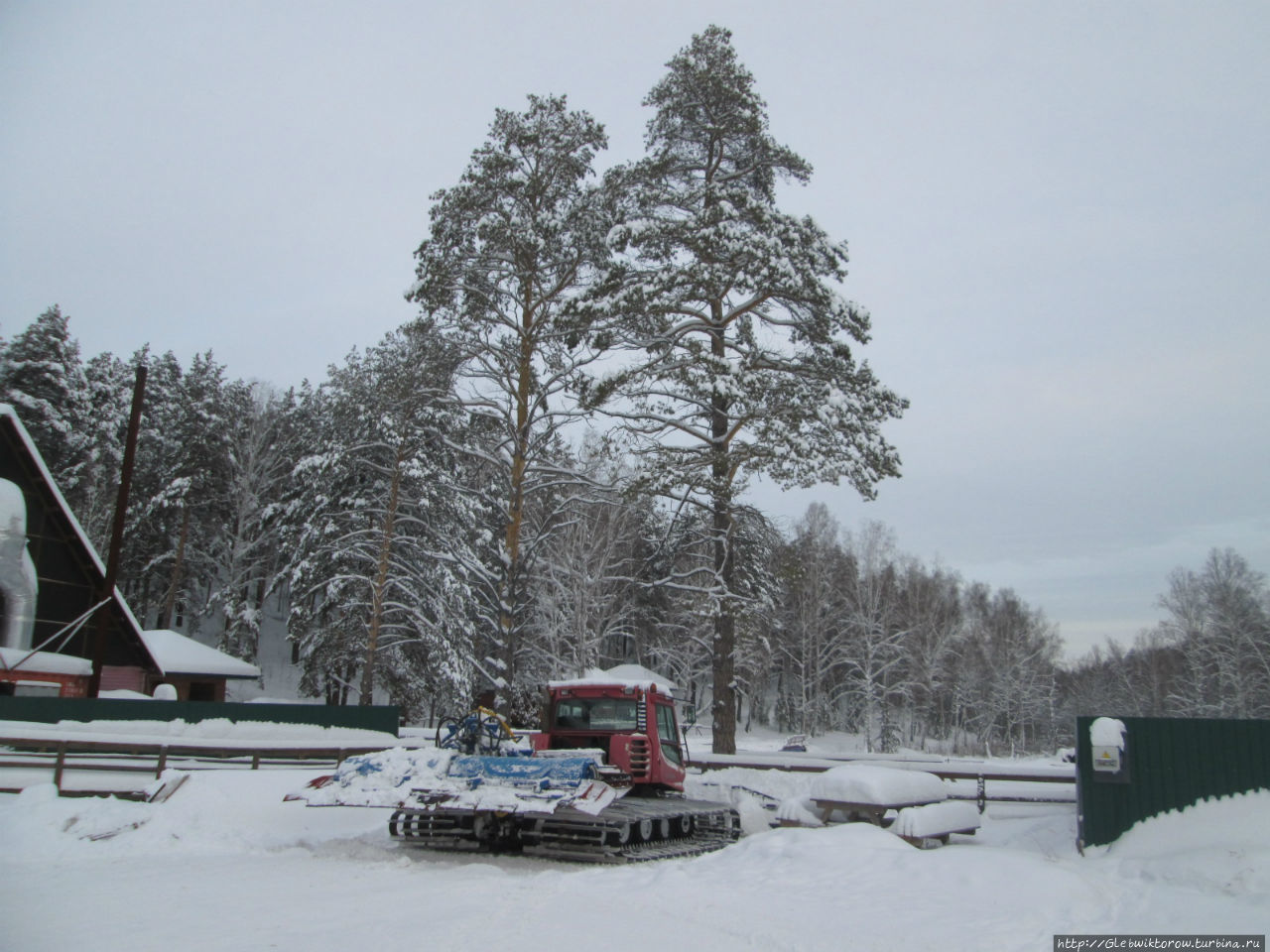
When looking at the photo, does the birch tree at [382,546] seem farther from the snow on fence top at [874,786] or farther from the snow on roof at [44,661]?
the snow on fence top at [874,786]

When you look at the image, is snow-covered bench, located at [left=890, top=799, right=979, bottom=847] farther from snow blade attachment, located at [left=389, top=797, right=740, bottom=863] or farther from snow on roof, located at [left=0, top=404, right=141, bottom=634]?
snow on roof, located at [left=0, top=404, right=141, bottom=634]

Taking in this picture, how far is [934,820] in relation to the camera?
12016 millimetres

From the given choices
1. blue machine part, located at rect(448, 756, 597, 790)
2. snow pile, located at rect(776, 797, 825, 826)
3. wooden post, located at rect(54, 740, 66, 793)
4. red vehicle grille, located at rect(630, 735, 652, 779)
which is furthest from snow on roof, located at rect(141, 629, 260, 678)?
snow pile, located at rect(776, 797, 825, 826)

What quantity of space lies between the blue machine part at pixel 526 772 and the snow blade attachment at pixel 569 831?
1.11 ft

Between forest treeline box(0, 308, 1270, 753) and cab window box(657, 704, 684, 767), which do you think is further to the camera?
forest treeline box(0, 308, 1270, 753)

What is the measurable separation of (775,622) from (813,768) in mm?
3352

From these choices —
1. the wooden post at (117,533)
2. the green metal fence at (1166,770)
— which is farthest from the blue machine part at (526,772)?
the wooden post at (117,533)

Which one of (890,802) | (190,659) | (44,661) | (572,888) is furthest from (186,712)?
(190,659)

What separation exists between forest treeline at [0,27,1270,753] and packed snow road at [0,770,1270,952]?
8.42 meters

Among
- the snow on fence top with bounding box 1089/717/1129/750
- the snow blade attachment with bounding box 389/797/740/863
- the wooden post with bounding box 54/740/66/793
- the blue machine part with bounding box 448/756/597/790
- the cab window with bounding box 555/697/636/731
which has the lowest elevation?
the snow blade attachment with bounding box 389/797/740/863

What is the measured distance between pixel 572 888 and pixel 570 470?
13.9 meters

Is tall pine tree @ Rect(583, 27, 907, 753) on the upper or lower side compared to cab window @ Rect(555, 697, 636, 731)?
upper

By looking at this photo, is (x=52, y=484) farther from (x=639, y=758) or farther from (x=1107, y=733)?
(x=1107, y=733)

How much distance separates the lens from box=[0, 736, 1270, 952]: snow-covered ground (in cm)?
704
